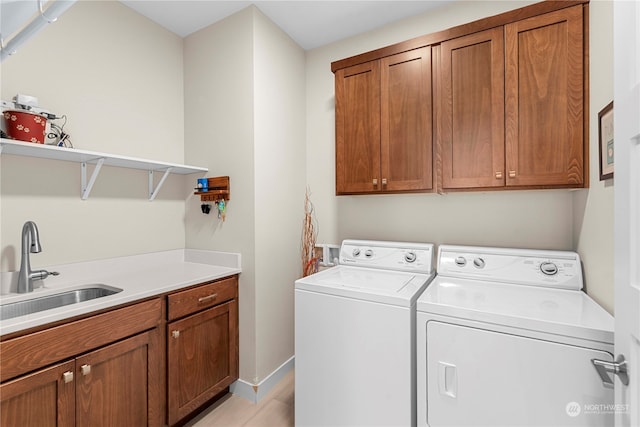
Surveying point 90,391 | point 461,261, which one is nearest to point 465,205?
point 461,261

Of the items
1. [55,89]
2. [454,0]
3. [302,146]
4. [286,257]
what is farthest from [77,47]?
[454,0]

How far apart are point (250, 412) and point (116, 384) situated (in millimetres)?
856

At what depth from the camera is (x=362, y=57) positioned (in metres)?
1.94

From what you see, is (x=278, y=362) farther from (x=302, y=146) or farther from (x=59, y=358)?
(x=302, y=146)

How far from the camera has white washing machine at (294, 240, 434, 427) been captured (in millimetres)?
1331

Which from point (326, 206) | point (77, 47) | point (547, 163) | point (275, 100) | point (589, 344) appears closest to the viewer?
point (589, 344)

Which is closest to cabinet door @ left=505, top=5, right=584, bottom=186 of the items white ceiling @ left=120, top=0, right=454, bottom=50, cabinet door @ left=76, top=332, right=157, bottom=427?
white ceiling @ left=120, top=0, right=454, bottom=50

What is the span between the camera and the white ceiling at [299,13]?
197 centimetres

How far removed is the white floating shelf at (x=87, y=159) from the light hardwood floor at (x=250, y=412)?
59.5 inches

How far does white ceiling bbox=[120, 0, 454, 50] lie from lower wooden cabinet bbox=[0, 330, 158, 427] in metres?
2.10

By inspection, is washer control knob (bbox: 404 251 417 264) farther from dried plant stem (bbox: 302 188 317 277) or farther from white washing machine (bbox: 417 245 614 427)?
dried plant stem (bbox: 302 188 317 277)

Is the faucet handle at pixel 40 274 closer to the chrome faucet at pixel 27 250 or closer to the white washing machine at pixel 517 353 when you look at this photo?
the chrome faucet at pixel 27 250

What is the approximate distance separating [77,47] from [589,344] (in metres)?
2.91

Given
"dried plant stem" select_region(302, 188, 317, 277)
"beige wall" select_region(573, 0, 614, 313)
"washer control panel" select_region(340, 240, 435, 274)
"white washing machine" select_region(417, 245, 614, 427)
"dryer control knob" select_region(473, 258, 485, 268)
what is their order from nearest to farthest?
"white washing machine" select_region(417, 245, 614, 427)
"beige wall" select_region(573, 0, 614, 313)
"dryer control knob" select_region(473, 258, 485, 268)
"washer control panel" select_region(340, 240, 435, 274)
"dried plant stem" select_region(302, 188, 317, 277)
